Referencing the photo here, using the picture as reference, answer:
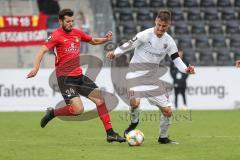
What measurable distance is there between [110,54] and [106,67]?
42.7 feet

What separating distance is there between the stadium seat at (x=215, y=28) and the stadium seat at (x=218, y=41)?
0.34 m

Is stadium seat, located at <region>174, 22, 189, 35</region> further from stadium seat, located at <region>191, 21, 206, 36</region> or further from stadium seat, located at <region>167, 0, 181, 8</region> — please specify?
stadium seat, located at <region>167, 0, 181, 8</region>

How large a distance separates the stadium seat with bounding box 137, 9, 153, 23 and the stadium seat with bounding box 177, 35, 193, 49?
1691mm

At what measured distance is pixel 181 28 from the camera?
2998 centimetres

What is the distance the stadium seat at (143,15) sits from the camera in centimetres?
3028

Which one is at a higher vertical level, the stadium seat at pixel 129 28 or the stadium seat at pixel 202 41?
the stadium seat at pixel 129 28

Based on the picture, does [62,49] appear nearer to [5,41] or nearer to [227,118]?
[227,118]

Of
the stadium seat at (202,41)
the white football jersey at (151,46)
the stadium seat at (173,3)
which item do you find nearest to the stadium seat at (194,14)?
the stadium seat at (173,3)

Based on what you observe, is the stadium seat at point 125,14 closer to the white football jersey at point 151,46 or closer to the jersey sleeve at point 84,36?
the jersey sleeve at point 84,36

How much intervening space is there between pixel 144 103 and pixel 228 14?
722cm

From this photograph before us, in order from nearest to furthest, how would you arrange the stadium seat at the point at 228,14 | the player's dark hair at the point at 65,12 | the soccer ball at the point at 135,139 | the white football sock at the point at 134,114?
the soccer ball at the point at 135,139 < the player's dark hair at the point at 65,12 < the white football sock at the point at 134,114 < the stadium seat at the point at 228,14

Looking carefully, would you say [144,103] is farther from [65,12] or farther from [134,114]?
[65,12]

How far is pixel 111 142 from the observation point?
13.2m

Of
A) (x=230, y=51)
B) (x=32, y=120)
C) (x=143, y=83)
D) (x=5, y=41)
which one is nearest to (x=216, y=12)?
(x=230, y=51)
